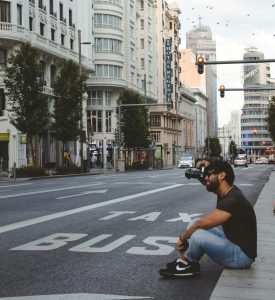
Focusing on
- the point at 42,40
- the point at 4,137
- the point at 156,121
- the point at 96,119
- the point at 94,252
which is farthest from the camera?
the point at 156,121

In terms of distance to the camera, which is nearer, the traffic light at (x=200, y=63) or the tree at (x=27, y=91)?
the traffic light at (x=200, y=63)

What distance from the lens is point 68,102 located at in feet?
146

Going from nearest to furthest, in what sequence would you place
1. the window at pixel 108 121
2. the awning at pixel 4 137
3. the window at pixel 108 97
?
the awning at pixel 4 137 → the window at pixel 108 97 → the window at pixel 108 121

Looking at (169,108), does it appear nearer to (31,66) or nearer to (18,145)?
(18,145)

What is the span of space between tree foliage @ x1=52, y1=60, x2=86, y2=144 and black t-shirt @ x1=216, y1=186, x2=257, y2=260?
127ft

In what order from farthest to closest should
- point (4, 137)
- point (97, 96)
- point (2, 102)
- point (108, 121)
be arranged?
point (108, 121) < point (97, 96) < point (4, 137) < point (2, 102)

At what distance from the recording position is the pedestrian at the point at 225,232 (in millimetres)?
5930

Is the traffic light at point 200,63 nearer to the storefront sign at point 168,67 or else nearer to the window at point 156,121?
the window at point 156,121

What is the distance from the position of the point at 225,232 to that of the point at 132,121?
58.8m

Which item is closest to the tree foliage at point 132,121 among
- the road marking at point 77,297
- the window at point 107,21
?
the window at point 107,21

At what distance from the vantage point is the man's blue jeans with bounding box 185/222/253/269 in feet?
19.8

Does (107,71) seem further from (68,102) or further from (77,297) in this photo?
(77,297)

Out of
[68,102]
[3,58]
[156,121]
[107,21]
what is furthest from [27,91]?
[156,121]

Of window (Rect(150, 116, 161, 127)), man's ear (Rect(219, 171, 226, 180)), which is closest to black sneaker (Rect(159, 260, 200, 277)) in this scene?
man's ear (Rect(219, 171, 226, 180))
